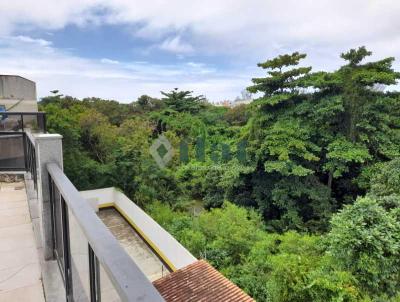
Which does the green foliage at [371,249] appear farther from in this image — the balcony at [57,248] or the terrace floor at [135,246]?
the terrace floor at [135,246]

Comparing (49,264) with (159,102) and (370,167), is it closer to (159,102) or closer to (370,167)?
(370,167)

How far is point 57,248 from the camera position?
6.48ft

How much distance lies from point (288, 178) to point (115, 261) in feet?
32.9

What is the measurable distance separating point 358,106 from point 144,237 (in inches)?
342

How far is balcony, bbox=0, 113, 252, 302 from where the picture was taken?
0.77 metres

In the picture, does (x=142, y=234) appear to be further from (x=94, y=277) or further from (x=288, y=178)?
(x=94, y=277)

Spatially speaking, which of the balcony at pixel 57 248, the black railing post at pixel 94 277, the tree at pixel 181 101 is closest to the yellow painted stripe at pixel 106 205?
the balcony at pixel 57 248

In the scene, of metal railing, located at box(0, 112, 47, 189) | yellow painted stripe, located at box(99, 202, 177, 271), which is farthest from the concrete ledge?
metal railing, located at box(0, 112, 47, 189)

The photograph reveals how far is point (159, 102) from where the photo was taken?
22.4 meters

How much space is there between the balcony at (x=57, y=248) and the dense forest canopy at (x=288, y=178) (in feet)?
5.92

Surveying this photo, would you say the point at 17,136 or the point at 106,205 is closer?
the point at 17,136

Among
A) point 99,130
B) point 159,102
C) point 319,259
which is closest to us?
point 319,259

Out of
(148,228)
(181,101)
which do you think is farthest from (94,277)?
(181,101)

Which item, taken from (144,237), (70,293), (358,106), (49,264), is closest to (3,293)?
(49,264)
